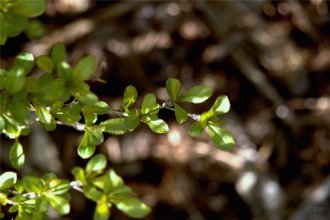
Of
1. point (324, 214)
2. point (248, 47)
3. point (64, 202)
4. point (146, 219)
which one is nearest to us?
point (64, 202)

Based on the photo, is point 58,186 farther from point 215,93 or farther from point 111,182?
point 215,93

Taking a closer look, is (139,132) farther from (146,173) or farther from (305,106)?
(305,106)

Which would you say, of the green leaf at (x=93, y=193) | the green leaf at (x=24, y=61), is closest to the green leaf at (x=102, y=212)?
the green leaf at (x=93, y=193)

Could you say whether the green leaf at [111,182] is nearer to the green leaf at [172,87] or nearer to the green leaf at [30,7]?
the green leaf at [172,87]

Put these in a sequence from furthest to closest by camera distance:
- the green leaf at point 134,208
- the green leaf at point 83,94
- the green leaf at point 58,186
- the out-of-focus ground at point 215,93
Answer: the out-of-focus ground at point 215,93, the green leaf at point 58,186, the green leaf at point 134,208, the green leaf at point 83,94

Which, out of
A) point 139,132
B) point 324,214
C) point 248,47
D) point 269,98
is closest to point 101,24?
point 139,132

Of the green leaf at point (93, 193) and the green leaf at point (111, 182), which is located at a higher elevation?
the green leaf at point (111, 182)
